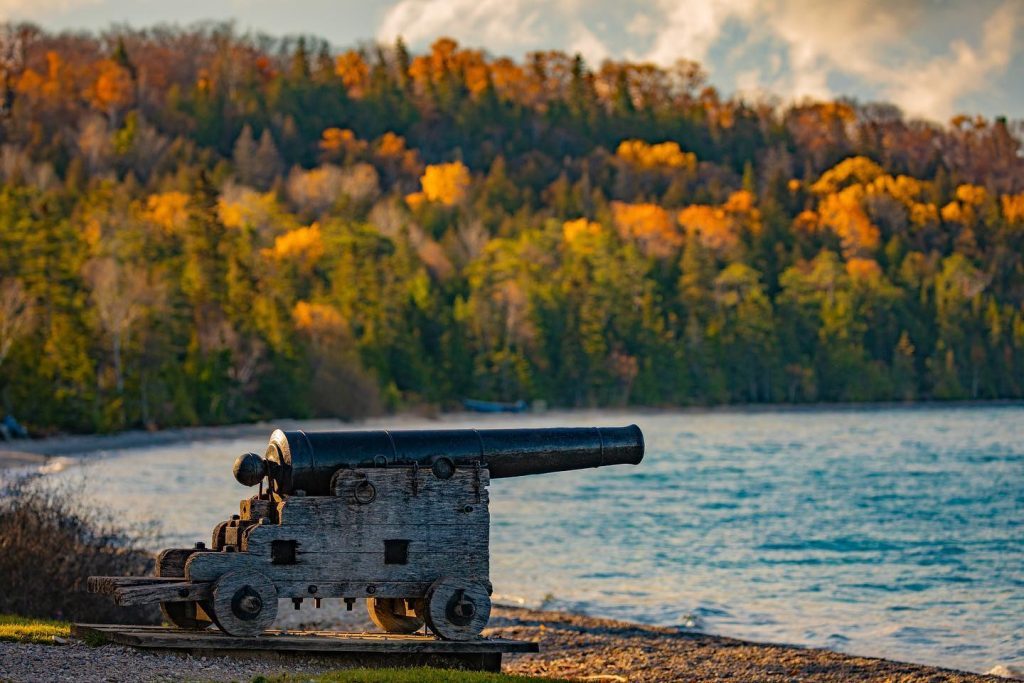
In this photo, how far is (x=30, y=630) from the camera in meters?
10.8

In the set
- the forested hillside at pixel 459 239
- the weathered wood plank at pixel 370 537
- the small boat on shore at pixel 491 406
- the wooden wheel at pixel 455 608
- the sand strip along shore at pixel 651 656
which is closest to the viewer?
the weathered wood plank at pixel 370 537

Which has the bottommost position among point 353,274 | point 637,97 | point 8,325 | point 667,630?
point 667,630

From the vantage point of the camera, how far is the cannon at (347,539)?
33.7 feet

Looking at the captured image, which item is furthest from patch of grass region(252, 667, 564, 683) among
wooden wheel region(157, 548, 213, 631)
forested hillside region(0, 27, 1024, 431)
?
forested hillside region(0, 27, 1024, 431)

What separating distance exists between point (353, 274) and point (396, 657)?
289 feet

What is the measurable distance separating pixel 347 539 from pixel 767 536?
72.3 ft

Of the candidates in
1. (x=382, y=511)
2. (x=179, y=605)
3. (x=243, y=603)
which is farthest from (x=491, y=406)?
(x=243, y=603)

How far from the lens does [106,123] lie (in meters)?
151

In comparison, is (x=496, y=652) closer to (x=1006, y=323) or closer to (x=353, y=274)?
(x=353, y=274)

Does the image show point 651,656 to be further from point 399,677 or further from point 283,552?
point 399,677

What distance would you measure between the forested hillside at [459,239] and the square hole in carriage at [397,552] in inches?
1958

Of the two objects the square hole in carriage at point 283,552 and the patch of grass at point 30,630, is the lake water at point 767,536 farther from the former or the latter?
the patch of grass at point 30,630

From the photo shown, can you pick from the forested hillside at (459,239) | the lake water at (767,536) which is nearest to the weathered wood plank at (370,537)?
the lake water at (767,536)

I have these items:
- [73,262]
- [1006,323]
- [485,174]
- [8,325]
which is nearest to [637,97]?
[485,174]
